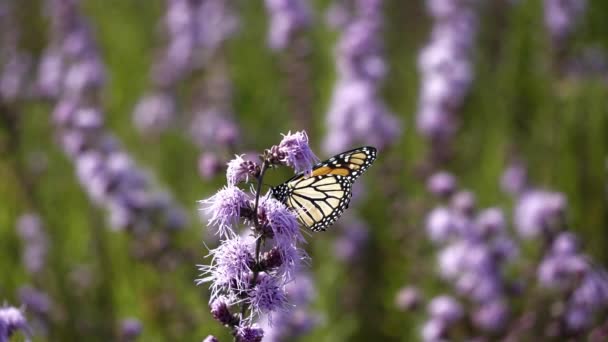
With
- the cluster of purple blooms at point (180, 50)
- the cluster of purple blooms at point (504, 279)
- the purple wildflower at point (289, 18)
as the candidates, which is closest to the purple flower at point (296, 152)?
the cluster of purple blooms at point (504, 279)

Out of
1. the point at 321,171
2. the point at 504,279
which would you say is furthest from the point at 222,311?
the point at 504,279

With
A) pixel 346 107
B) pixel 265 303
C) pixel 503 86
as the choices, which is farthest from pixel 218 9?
pixel 265 303

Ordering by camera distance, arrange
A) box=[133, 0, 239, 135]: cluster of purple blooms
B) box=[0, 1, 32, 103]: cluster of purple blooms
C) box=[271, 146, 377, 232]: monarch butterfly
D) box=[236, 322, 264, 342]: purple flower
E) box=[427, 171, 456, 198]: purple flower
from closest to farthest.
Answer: box=[236, 322, 264, 342]: purple flower
box=[271, 146, 377, 232]: monarch butterfly
box=[427, 171, 456, 198]: purple flower
box=[0, 1, 32, 103]: cluster of purple blooms
box=[133, 0, 239, 135]: cluster of purple blooms

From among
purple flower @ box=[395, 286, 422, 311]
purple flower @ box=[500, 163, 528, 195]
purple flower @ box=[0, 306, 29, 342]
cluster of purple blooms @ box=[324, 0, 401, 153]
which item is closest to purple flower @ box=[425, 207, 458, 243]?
purple flower @ box=[395, 286, 422, 311]

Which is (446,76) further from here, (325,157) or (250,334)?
(250,334)

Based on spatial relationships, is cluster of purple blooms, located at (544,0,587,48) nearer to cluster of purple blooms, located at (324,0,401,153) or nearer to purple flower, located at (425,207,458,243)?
cluster of purple blooms, located at (324,0,401,153)

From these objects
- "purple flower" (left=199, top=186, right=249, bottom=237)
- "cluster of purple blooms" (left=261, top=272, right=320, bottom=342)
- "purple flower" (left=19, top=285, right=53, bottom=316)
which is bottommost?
"purple flower" (left=199, top=186, right=249, bottom=237)

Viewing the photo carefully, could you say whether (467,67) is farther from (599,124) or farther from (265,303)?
(265,303)

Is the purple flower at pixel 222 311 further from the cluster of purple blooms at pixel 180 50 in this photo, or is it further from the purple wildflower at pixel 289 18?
the cluster of purple blooms at pixel 180 50

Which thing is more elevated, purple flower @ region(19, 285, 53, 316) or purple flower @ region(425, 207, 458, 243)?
purple flower @ region(19, 285, 53, 316)
